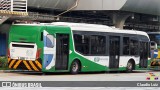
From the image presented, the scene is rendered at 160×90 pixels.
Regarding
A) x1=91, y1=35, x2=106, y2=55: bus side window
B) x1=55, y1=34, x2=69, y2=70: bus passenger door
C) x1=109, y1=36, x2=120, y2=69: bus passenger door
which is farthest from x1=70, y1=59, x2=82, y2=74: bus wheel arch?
x1=109, y1=36, x2=120, y2=69: bus passenger door

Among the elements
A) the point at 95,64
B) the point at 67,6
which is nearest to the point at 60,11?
the point at 67,6

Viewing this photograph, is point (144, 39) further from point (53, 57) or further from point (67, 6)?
point (67, 6)

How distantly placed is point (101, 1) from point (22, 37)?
2436 centimetres

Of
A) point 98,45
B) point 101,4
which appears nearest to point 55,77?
point 98,45

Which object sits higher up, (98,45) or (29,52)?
(98,45)

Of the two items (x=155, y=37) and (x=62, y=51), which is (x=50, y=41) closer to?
(x=62, y=51)

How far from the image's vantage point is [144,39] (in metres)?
31.9

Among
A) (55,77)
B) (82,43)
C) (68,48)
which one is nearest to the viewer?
(55,77)

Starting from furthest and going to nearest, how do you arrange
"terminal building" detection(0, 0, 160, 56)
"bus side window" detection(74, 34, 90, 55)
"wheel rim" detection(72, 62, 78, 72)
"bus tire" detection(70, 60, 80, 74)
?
"terminal building" detection(0, 0, 160, 56) → "bus side window" detection(74, 34, 90, 55) → "wheel rim" detection(72, 62, 78, 72) → "bus tire" detection(70, 60, 80, 74)

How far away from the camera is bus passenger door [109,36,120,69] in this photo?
1134 inches

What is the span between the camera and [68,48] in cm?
2556

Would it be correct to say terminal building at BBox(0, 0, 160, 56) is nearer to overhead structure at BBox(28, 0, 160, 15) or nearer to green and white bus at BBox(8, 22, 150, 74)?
overhead structure at BBox(28, 0, 160, 15)

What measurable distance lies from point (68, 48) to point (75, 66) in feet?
4.15

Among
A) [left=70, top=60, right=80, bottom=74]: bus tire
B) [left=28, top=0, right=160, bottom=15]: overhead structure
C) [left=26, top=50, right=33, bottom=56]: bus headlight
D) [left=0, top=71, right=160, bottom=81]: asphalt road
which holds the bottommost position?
[left=0, top=71, right=160, bottom=81]: asphalt road
